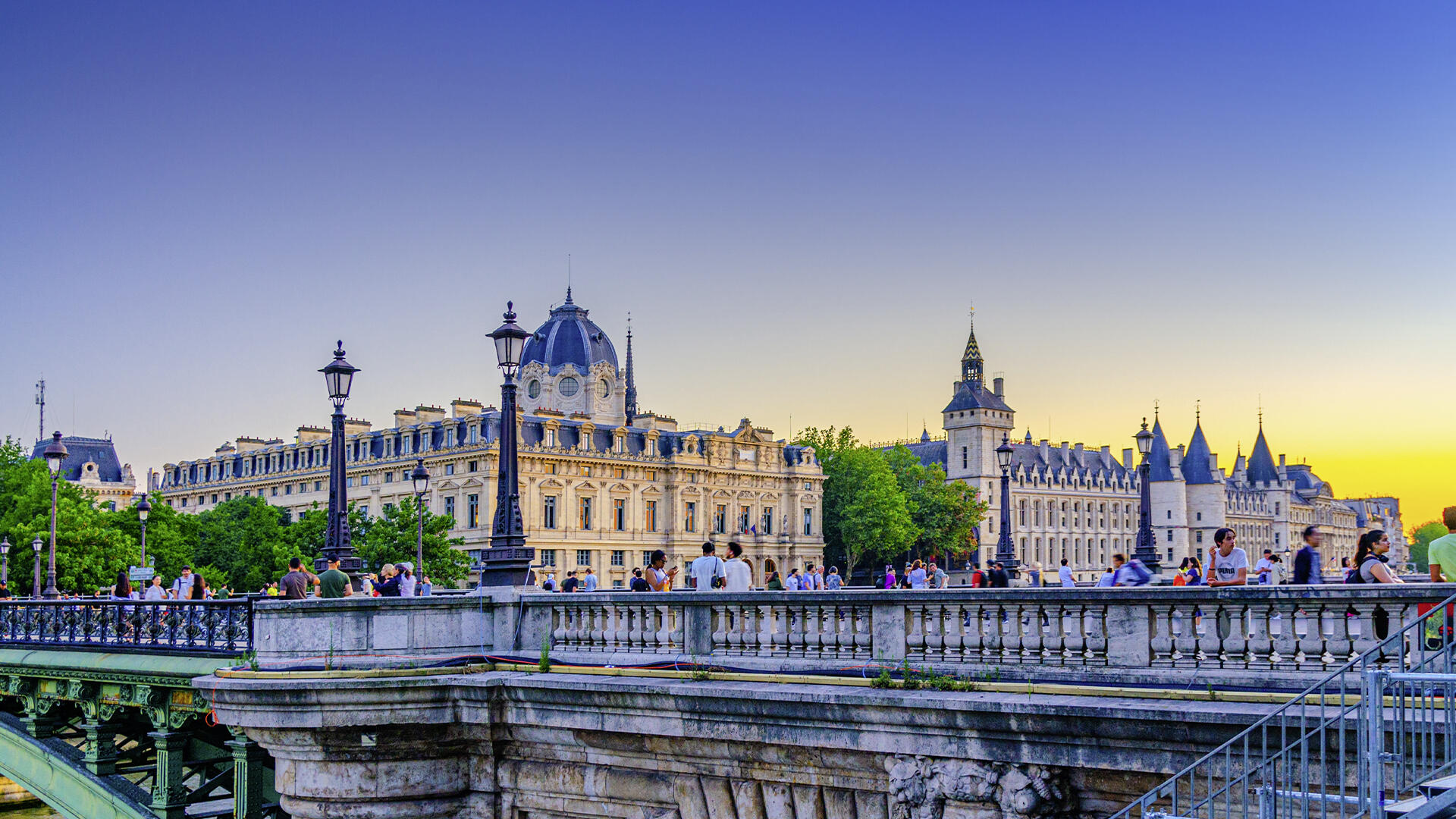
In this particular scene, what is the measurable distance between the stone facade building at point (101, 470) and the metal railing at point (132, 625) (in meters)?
128

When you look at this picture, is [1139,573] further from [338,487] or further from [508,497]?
[338,487]

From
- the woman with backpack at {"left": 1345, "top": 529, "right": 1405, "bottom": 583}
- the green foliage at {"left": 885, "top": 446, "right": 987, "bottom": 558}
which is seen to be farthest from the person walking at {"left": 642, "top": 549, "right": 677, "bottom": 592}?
the green foliage at {"left": 885, "top": 446, "right": 987, "bottom": 558}

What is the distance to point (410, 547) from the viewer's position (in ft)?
245

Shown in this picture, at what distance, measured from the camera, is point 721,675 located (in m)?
12.8

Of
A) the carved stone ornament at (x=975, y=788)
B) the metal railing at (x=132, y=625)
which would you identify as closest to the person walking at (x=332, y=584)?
the metal railing at (x=132, y=625)

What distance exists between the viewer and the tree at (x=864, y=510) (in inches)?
4616

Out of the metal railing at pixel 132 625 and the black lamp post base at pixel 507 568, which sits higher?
the black lamp post base at pixel 507 568

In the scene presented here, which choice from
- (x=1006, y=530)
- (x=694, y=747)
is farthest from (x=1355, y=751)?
(x=1006, y=530)

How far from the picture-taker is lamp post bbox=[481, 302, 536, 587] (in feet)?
52.5

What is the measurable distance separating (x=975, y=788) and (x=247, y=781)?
12.1m

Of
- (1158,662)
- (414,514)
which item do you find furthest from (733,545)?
(414,514)

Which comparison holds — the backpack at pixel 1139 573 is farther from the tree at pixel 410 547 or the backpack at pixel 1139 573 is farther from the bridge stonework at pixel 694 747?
the tree at pixel 410 547

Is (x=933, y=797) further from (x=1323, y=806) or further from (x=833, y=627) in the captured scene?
(x=1323, y=806)

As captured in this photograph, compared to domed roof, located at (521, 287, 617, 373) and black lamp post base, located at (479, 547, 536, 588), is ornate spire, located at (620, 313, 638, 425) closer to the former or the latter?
domed roof, located at (521, 287, 617, 373)
